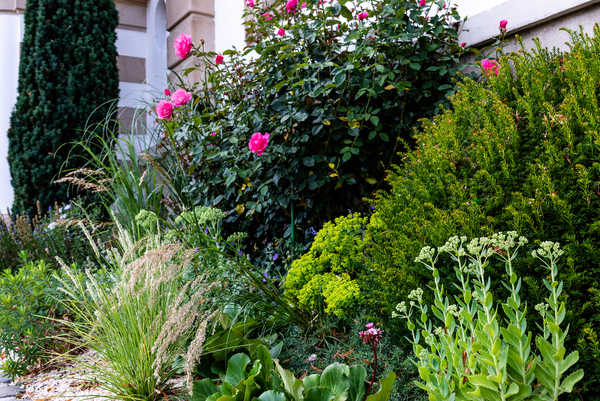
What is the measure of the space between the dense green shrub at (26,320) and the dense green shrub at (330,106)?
1.25 metres

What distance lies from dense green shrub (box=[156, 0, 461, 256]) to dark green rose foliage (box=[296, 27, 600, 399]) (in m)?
0.99

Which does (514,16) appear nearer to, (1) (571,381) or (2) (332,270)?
(2) (332,270)

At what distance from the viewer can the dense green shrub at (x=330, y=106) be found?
2.99 metres

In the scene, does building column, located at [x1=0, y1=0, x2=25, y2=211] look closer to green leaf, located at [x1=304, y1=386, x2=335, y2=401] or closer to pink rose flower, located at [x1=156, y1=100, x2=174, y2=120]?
pink rose flower, located at [x1=156, y1=100, x2=174, y2=120]

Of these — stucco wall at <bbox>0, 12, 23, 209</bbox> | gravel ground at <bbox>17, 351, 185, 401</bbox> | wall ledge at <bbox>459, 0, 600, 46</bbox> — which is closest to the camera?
gravel ground at <bbox>17, 351, 185, 401</bbox>

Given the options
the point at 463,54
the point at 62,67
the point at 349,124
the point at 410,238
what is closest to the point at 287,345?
the point at 410,238

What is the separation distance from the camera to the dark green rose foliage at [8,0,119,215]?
6.08m

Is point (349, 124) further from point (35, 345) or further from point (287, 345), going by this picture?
point (35, 345)

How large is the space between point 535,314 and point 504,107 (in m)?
0.70

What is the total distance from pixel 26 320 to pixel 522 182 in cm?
267

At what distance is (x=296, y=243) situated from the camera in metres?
3.30

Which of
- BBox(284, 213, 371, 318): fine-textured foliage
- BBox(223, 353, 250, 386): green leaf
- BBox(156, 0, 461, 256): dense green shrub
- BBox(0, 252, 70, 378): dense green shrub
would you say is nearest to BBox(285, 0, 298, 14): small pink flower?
BBox(156, 0, 461, 256): dense green shrub

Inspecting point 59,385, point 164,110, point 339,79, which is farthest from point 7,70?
point 339,79

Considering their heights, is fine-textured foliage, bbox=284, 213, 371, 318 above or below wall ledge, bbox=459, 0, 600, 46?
below
